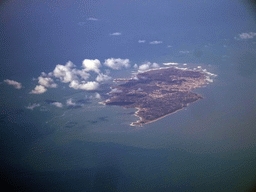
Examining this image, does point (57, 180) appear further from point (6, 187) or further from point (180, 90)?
point (180, 90)

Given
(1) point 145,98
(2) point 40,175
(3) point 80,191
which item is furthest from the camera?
(1) point 145,98

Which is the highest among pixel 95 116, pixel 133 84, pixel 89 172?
pixel 133 84

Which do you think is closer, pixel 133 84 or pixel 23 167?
pixel 23 167

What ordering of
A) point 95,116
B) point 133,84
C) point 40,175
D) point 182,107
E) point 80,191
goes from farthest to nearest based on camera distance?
point 133,84, point 182,107, point 95,116, point 40,175, point 80,191

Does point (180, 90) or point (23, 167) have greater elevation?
point (180, 90)

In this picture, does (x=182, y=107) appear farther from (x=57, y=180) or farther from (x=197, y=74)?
(x=57, y=180)

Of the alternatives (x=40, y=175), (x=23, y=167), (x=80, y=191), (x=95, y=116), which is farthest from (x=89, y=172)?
(x=95, y=116)

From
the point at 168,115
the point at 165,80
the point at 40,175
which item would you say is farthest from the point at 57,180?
the point at 165,80
